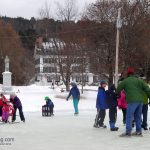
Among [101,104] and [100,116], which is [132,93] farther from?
[100,116]

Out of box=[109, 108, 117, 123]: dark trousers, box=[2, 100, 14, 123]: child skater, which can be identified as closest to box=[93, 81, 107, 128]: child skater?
box=[109, 108, 117, 123]: dark trousers

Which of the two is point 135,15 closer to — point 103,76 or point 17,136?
point 103,76

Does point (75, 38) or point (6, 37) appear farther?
point (6, 37)

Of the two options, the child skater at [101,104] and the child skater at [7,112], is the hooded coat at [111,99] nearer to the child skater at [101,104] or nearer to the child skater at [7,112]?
the child skater at [101,104]

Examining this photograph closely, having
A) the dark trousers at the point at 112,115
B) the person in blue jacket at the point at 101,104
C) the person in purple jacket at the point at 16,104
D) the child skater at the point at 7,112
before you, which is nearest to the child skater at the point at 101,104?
the person in blue jacket at the point at 101,104

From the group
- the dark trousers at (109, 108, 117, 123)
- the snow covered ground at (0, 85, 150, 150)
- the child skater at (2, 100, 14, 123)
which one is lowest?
the snow covered ground at (0, 85, 150, 150)

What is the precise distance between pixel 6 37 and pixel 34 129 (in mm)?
73854

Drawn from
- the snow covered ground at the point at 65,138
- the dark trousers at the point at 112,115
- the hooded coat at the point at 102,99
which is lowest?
the snow covered ground at the point at 65,138

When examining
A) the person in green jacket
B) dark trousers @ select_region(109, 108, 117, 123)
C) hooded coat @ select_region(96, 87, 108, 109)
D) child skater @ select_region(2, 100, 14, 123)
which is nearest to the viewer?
the person in green jacket

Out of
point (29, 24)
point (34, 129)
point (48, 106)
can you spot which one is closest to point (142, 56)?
point (48, 106)

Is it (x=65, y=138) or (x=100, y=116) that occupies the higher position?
(x=100, y=116)

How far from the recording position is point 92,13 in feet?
157

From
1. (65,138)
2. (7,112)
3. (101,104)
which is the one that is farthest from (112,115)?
(7,112)

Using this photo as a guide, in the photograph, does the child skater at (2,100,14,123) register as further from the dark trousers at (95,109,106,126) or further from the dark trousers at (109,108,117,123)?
the dark trousers at (109,108,117,123)
